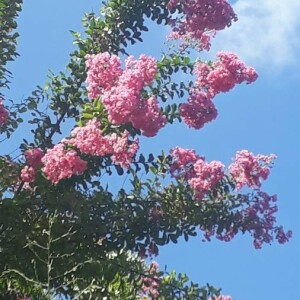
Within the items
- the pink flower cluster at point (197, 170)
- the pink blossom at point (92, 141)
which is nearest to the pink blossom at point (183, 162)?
the pink flower cluster at point (197, 170)

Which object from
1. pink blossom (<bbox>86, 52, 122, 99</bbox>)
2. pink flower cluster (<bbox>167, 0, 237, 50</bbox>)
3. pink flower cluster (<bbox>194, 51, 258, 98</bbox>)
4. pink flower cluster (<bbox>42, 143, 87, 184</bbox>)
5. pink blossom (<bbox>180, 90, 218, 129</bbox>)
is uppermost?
pink flower cluster (<bbox>167, 0, 237, 50</bbox>)

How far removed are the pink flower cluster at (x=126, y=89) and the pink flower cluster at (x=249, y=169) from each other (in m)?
0.84

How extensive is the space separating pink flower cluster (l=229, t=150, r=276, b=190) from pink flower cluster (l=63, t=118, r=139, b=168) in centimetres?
103

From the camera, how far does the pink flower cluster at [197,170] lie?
5805 mm

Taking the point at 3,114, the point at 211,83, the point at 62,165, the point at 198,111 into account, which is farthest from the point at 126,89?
the point at 3,114

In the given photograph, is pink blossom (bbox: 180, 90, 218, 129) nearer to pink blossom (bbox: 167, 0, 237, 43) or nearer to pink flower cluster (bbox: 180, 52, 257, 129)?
pink flower cluster (bbox: 180, 52, 257, 129)

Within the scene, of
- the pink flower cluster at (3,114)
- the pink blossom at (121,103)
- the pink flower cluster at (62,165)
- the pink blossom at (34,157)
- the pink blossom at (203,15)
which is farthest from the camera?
the pink blossom at (203,15)

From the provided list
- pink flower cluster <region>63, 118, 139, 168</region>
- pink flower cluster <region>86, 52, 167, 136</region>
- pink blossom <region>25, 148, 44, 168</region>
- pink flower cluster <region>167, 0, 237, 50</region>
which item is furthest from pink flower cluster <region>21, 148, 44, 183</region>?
pink flower cluster <region>167, 0, 237, 50</region>

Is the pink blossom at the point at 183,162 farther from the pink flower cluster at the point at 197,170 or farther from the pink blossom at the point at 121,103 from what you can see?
the pink blossom at the point at 121,103

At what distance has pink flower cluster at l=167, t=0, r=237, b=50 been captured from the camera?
6.68 meters

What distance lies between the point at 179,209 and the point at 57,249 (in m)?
1.05

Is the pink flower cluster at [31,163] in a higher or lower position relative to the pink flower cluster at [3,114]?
lower

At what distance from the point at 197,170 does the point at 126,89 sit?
39.8 inches

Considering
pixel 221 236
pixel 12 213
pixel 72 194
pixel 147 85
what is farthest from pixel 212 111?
pixel 12 213
